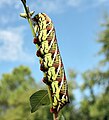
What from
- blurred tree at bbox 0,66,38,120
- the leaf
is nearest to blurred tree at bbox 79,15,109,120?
blurred tree at bbox 0,66,38,120

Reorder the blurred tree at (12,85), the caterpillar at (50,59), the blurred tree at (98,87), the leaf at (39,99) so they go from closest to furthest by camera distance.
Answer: the caterpillar at (50,59) < the leaf at (39,99) < the blurred tree at (98,87) < the blurred tree at (12,85)

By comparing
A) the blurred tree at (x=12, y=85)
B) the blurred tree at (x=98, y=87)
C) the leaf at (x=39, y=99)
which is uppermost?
the blurred tree at (x=12, y=85)

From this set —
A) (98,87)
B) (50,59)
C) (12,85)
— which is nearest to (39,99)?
(50,59)

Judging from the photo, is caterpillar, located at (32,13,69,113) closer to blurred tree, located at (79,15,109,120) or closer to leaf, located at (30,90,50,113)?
leaf, located at (30,90,50,113)

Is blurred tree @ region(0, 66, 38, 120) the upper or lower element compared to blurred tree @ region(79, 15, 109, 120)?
upper

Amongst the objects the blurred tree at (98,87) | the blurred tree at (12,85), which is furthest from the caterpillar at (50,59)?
the blurred tree at (12,85)

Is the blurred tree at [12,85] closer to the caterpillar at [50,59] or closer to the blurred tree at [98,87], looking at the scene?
the blurred tree at [98,87]

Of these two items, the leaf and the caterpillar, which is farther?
the leaf
